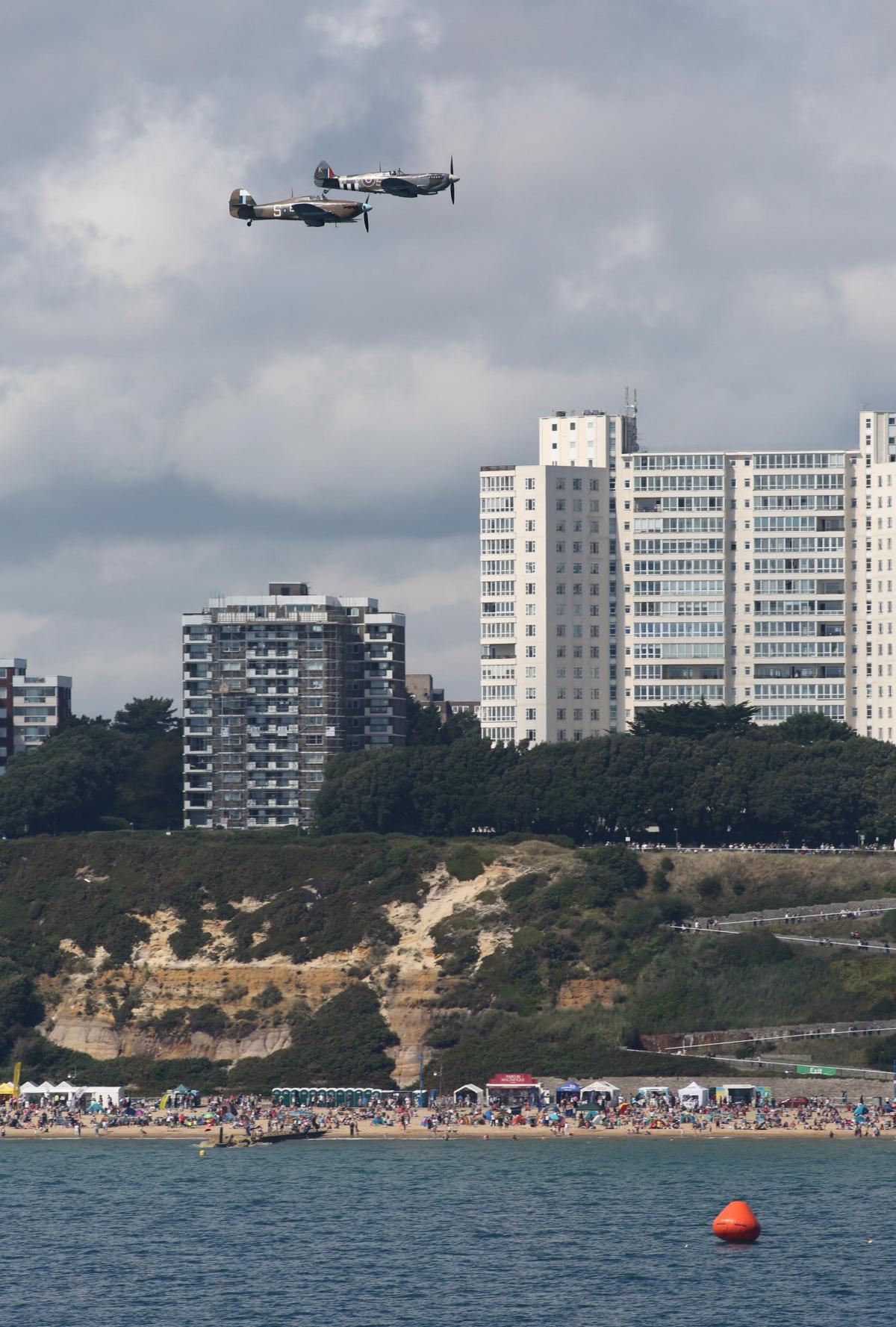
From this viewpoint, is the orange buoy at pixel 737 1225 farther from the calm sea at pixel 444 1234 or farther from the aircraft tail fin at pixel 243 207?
the aircraft tail fin at pixel 243 207

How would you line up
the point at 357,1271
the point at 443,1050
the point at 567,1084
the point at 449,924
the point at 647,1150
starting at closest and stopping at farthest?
1. the point at 357,1271
2. the point at 647,1150
3. the point at 567,1084
4. the point at 443,1050
5. the point at 449,924

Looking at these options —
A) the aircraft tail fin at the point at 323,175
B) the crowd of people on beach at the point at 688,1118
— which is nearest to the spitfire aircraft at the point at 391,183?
the aircraft tail fin at the point at 323,175

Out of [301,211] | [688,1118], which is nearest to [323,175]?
[301,211]

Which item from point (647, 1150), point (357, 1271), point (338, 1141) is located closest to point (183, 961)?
point (338, 1141)

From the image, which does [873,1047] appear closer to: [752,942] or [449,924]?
[752,942]

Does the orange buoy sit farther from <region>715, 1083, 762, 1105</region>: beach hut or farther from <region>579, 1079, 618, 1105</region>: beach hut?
<region>579, 1079, 618, 1105</region>: beach hut

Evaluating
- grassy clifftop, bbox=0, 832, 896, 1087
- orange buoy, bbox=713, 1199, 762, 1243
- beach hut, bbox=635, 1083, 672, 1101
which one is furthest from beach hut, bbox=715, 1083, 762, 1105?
orange buoy, bbox=713, 1199, 762, 1243
